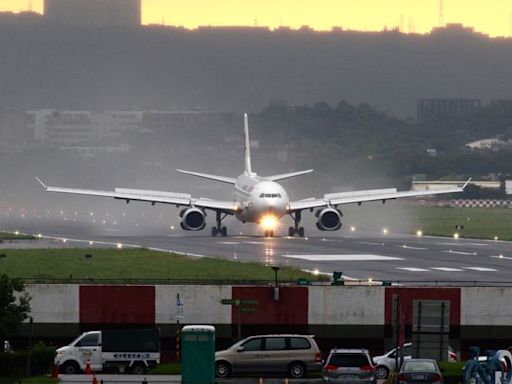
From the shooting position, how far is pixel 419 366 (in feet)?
176

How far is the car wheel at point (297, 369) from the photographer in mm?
60969

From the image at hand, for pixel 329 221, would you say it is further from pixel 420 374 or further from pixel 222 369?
pixel 420 374

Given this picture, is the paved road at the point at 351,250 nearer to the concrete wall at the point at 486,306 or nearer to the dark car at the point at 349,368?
the concrete wall at the point at 486,306

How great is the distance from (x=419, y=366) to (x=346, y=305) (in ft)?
58.3

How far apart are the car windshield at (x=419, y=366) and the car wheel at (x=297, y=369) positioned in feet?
25.4

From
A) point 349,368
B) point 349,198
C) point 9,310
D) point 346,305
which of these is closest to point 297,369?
point 349,368

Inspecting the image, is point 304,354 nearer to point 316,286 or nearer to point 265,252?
point 316,286

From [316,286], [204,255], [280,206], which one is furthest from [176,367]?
[280,206]

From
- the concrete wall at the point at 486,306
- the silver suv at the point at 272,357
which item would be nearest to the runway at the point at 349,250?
the concrete wall at the point at 486,306

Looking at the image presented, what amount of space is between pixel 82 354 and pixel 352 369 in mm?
13017

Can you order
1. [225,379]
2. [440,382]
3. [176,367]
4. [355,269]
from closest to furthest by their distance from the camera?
[440,382] → [225,379] → [176,367] → [355,269]

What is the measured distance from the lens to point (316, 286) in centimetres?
7131

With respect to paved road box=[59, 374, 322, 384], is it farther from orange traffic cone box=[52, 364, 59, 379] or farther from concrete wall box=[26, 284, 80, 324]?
concrete wall box=[26, 284, 80, 324]

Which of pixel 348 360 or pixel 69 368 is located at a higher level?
pixel 348 360
